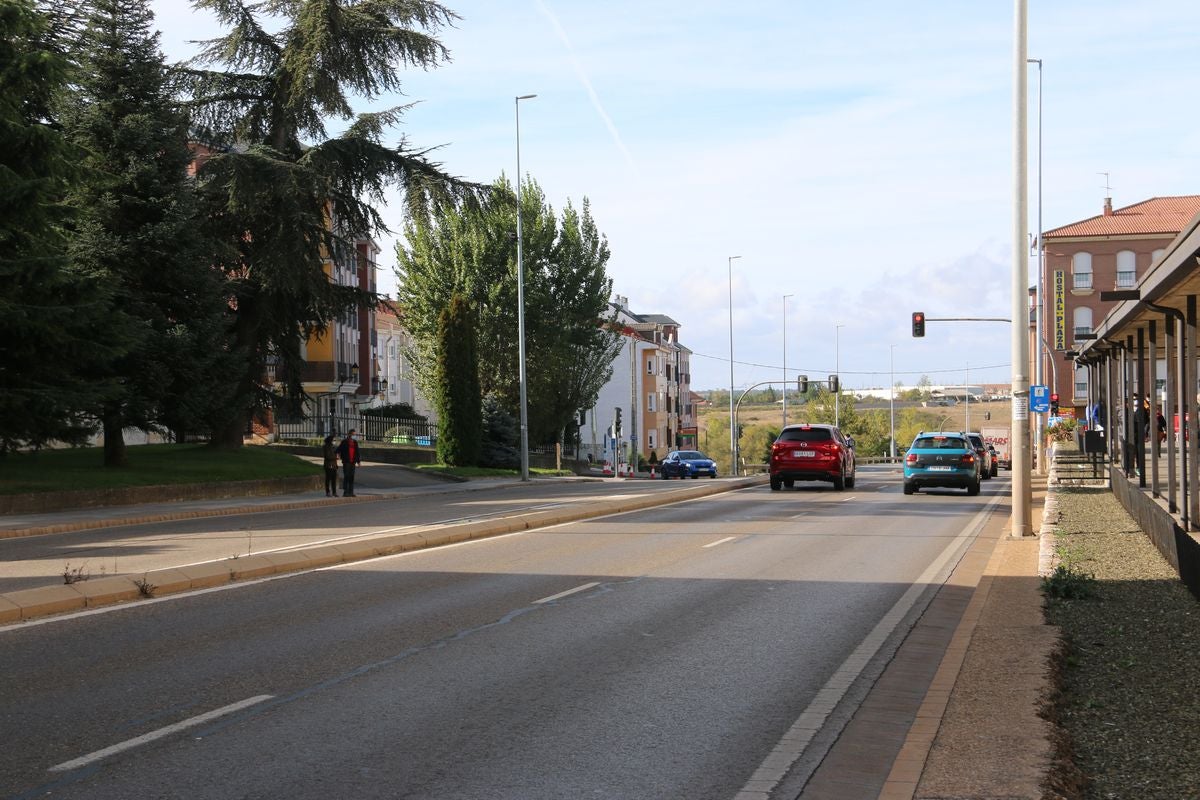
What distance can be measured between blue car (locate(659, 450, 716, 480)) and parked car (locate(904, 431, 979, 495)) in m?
31.9

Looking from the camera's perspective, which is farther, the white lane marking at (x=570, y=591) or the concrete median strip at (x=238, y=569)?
the white lane marking at (x=570, y=591)

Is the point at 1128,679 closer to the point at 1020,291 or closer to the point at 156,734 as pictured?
the point at 156,734

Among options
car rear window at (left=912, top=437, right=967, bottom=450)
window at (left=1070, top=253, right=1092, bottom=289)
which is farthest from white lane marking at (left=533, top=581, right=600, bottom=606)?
window at (left=1070, top=253, right=1092, bottom=289)

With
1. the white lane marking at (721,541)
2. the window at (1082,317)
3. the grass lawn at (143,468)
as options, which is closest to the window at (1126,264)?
the window at (1082,317)

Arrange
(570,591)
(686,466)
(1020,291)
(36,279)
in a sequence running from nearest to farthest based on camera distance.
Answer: (570,591) → (1020,291) → (36,279) → (686,466)

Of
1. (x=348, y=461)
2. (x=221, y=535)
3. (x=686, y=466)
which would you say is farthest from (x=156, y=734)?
(x=686, y=466)

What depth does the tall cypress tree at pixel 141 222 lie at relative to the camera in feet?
105

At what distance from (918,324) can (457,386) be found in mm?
18189

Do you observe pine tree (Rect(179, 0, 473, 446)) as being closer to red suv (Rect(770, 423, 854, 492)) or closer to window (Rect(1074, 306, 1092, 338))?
red suv (Rect(770, 423, 854, 492))

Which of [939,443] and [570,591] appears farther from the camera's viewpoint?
Result: [939,443]

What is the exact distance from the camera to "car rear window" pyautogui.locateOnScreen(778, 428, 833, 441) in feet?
119

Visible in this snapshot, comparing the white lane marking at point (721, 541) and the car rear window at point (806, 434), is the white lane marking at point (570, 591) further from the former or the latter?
the car rear window at point (806, 434)

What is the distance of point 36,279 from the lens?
27.1 metres

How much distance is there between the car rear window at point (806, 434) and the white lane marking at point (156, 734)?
29091 mm
